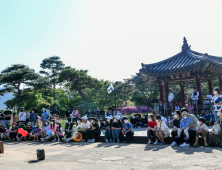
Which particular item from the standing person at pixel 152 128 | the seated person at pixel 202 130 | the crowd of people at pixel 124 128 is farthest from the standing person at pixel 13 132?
the seated person at pixel 202 130

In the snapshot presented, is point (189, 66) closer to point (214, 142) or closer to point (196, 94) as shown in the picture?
point (196, 94)

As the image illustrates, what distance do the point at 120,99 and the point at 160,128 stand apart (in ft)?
108

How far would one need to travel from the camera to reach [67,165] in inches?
228

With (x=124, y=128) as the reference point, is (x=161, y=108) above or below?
above

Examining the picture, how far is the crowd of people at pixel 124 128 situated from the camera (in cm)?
794

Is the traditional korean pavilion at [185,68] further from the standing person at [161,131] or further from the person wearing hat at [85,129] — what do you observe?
the person wearing hat at [85,129]

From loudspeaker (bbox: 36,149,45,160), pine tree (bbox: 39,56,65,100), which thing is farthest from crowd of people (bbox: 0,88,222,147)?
pine tree (bbox: 39,56,65,100)

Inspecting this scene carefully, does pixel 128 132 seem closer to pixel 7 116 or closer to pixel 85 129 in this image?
pixel 85 129

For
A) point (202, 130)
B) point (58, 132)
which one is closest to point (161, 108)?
point (58, 132)

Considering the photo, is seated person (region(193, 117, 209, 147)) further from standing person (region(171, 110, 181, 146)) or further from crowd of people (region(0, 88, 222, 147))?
standing person (region(171, 110, 181, 146))

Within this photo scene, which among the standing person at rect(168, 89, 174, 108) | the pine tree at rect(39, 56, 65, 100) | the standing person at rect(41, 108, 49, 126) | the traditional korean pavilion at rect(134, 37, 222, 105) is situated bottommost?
the standing person at rect(41, 108, 49, 126)

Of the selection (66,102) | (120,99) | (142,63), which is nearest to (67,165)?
(142,63)

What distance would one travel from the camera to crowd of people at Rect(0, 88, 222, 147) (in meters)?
7.94

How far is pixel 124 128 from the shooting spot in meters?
10.1
